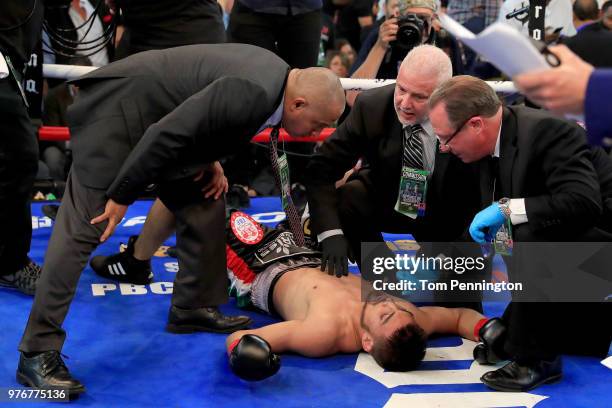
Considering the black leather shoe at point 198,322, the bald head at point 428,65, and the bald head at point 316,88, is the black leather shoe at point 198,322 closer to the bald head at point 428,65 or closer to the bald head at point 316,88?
the bald head at point 316,88

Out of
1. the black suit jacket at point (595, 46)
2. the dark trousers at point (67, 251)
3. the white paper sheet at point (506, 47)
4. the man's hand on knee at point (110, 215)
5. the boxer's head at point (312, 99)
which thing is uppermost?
the white paper sheet at point (506, 47)

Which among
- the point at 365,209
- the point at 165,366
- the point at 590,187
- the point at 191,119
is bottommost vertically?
the point at 165,366

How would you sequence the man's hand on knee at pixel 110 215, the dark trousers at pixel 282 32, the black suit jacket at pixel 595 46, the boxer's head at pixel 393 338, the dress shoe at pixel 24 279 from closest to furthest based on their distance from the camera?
the man's hand on knee at pixel 110 215
the boxer's head at pixel 393 338
the dress shoe at pixel 24 279
the dark trousers at pixel 282 32
the black suit jacket at pixel 595 46

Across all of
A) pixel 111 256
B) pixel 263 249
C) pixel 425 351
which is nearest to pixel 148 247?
pixel 111 256

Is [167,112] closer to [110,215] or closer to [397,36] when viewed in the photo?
[110,215]

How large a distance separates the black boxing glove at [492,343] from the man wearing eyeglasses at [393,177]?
2.07 feet

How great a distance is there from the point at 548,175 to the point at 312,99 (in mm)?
886

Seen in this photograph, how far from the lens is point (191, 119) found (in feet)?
8.87

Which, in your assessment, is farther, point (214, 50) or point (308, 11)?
point (308, 11)

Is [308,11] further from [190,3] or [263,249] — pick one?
[263,249]

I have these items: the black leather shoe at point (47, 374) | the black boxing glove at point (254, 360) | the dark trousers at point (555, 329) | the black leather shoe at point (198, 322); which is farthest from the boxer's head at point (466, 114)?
the black leather shoe at point (47, 374)

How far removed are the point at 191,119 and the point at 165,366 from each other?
956mm

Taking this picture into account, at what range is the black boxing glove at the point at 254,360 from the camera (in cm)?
285

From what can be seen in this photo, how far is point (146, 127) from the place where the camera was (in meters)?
2.94
